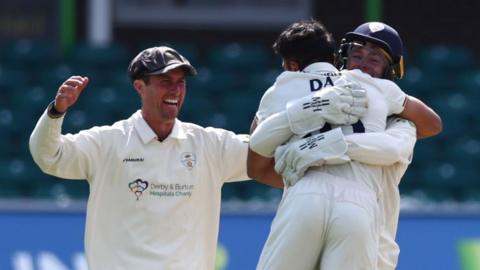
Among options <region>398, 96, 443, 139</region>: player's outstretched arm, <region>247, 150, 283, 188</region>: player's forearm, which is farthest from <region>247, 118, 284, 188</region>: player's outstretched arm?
<region>398, 96, 443, 139</region>: player's outstretched arm

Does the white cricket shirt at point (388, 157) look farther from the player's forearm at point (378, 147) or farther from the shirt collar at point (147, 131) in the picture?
the shirt collar at point (147, 131)

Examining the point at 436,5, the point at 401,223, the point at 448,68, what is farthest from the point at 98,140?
the point at 436,5

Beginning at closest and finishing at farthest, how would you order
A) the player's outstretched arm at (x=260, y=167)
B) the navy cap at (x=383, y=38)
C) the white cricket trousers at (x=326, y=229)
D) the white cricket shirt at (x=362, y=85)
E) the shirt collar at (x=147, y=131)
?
1. the white cricket trousers at (x=326, y=229)
2. the white cricket shirt at (x=362, y=85)
3. the navy cap at (x=383, y=38)
4. the player's outstretched arm at (x=260, y=167)
5. the shirt collar at (x=147, y=131)

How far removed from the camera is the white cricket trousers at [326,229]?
4.65 m

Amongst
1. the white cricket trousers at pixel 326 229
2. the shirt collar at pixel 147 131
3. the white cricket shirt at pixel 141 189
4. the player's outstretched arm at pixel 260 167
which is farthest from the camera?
the shirt collar at pixel 147 131

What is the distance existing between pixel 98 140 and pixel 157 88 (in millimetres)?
302

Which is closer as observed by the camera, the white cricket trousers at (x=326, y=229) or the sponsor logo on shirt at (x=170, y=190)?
the white cricket trousers at (x=326, y=229)

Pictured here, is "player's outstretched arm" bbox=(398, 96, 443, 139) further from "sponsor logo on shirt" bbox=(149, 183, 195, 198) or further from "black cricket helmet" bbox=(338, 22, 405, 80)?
"sponsor logo on shirt" bbox=(149, 183, 195, 198)

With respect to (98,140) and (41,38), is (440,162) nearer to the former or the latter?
(41,38)

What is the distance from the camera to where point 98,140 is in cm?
535

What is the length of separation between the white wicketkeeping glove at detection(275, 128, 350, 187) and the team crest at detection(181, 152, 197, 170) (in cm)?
63

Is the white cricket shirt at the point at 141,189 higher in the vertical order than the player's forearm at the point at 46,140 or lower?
lower

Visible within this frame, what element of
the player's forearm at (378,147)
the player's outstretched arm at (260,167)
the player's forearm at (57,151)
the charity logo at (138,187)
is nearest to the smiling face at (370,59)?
the player's forearm at (378,147)

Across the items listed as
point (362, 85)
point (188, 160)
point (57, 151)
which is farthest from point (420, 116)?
point (57, 151)
